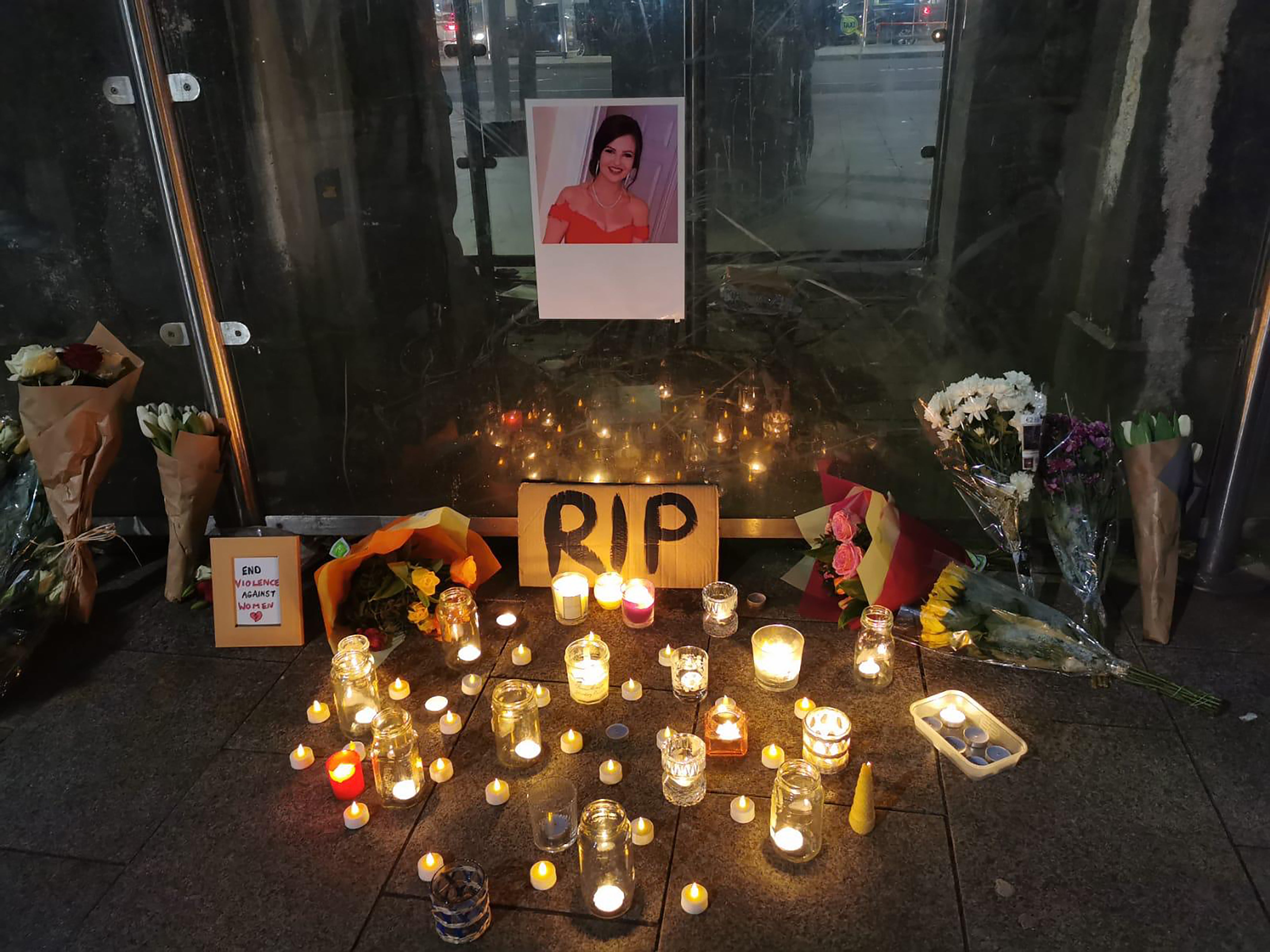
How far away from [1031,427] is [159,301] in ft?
9.25

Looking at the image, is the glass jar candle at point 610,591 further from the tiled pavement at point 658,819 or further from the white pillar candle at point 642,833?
the white pillar candle at point 642,833

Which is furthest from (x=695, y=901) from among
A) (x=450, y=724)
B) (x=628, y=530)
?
(x=628, y=530)

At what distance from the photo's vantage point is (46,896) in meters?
1.91

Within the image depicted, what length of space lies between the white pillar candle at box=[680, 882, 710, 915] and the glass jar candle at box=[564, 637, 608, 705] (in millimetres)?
694

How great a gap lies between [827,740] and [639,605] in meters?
0.80

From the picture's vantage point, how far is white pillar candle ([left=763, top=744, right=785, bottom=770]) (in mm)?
2180

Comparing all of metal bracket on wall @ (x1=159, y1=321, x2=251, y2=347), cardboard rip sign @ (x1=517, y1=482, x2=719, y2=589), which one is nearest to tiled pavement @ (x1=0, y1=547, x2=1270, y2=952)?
cardboard rip sign @ (x1=517, y1=482, x2=719, y2=589)

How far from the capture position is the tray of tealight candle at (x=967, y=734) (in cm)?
214

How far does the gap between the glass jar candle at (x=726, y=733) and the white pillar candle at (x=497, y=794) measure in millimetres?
496

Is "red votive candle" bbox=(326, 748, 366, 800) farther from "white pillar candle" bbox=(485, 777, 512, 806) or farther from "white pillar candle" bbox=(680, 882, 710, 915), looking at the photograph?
"white pillar candle" bbox=(680, 882, 710, 915)

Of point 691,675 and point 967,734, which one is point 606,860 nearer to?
point 691,675

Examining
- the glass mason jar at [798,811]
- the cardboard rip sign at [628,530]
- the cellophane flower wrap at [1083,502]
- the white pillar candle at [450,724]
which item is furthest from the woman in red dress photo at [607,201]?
A: the glass mason jar at [798,811]

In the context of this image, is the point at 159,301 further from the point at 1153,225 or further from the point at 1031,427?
the point at 1153,225

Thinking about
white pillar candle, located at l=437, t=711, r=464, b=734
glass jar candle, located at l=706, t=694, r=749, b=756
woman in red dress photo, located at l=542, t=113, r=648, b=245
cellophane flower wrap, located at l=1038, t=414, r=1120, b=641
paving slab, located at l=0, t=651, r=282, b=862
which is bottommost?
paving slab, located at l=0, t=651, r=282, b=862
